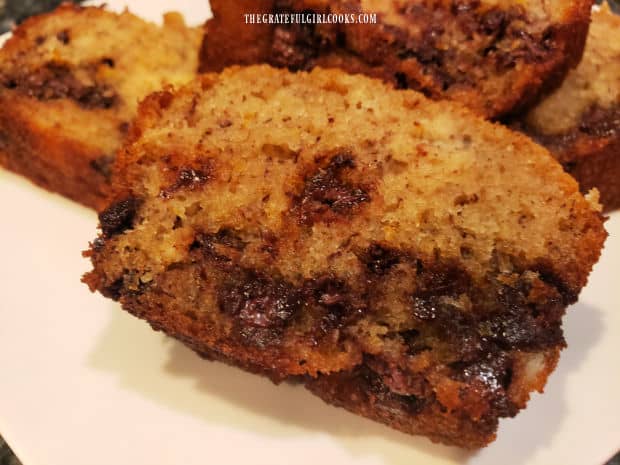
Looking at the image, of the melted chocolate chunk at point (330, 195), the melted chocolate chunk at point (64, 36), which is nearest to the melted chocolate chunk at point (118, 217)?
the melted chocolate chunk at point (330, 195)

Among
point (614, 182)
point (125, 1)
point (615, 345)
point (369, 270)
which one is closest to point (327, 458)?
point (369, 270)

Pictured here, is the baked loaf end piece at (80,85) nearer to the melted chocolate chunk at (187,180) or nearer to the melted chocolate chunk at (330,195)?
the melted chocolate chunk at (187,180)

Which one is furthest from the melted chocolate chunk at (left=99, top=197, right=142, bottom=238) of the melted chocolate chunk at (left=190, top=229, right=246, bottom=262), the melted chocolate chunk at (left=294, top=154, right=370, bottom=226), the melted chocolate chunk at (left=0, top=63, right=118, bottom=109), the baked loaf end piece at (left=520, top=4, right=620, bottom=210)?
the baked loaf end piece at (left=520, top=4, right=620, bottom=210)

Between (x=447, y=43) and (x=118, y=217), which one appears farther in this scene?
(x=447, y=43)

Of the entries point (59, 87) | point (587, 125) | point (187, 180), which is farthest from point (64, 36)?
point (587, 125)

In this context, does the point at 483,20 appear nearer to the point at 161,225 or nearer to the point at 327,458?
the point at 161,225

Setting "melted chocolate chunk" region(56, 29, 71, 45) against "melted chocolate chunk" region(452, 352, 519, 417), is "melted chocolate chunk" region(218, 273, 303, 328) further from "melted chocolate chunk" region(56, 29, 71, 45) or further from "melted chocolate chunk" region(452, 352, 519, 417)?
"melted chocolate chunk" region(56, 29, 71, 45)

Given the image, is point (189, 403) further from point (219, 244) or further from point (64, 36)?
point (64, 36)
